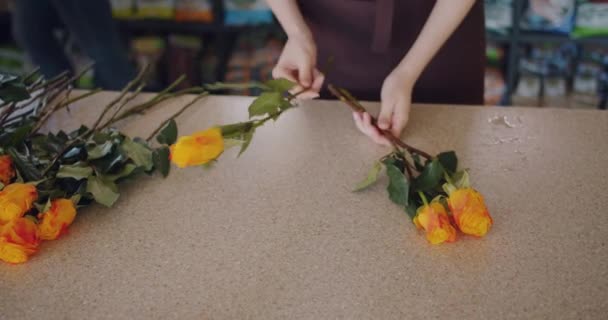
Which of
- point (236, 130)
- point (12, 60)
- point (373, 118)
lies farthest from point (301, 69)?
point (12, 60)

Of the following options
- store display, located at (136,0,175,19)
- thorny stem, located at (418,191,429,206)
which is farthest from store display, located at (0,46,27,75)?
thorny stem, located at (418,191,429,206)

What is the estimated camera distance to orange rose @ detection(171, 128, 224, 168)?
0.54 metres

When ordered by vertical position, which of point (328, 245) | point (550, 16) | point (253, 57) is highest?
point (328, 245)

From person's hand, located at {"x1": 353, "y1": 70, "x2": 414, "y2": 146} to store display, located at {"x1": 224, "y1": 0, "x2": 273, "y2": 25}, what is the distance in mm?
1373

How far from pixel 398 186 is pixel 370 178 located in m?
0.04

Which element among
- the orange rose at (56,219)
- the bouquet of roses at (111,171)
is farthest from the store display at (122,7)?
the orange rose at (56,219)

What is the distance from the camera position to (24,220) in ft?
1.77

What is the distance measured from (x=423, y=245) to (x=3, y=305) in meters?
0.40

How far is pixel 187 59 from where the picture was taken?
2.25 metres

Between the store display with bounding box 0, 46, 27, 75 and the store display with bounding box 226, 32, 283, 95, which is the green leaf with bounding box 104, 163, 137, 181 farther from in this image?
the store display with bounding box 0, 46, 27, 75

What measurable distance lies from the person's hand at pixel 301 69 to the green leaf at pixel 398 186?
Result: 24 centimetres

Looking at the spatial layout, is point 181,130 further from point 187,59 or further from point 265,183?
point 187,59

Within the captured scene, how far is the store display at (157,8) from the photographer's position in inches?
84.3

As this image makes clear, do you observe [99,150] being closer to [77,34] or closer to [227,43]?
[77,34]
